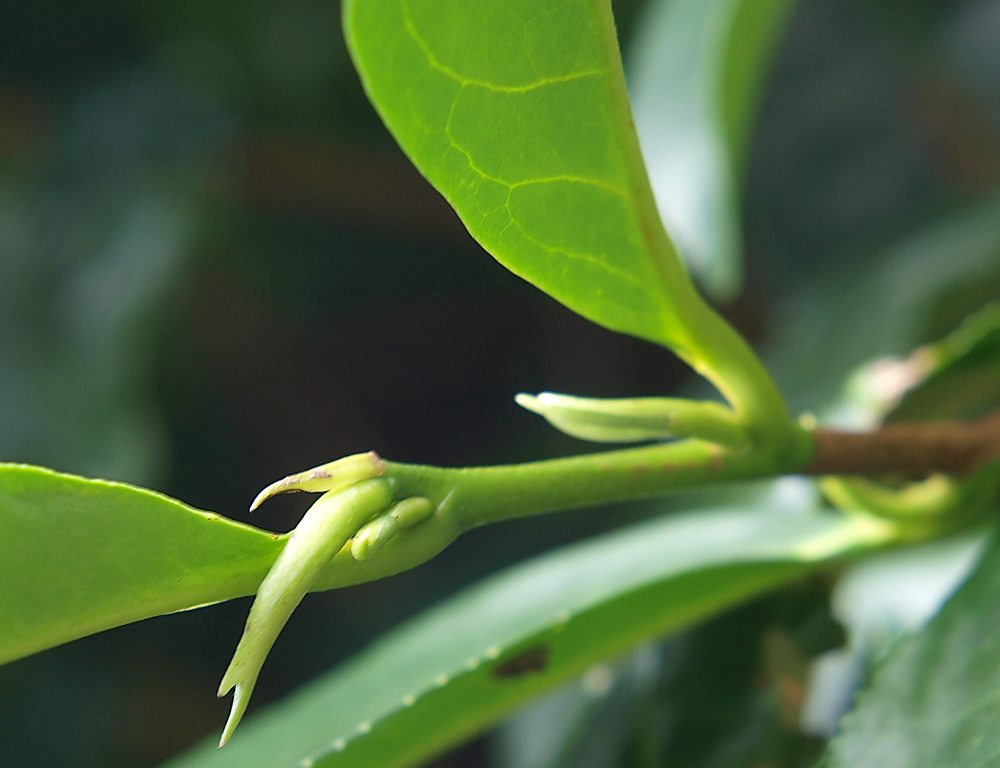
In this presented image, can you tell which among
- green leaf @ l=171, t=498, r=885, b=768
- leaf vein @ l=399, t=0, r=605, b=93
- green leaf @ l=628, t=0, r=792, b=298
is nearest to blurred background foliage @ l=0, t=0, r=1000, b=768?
green leaf @ l=628, t=0, r=792, b=298

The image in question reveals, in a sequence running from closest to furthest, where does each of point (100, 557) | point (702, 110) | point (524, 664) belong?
point (100, 557) < point (524, 664) < point (702, 110)

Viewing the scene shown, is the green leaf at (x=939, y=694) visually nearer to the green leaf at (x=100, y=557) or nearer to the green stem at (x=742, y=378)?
the green stem at (x=742, y=378)

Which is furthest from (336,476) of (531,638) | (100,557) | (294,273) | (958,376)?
(294,273)

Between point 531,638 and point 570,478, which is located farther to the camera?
point 531,638

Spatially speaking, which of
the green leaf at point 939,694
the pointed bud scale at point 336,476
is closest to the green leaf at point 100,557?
the pointed bud scale at point 336,476

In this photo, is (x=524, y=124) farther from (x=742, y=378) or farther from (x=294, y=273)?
(x=294, y=273)

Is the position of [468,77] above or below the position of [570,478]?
above

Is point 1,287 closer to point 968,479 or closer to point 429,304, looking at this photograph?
point 429,304

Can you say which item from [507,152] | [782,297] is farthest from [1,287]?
[507,152]
